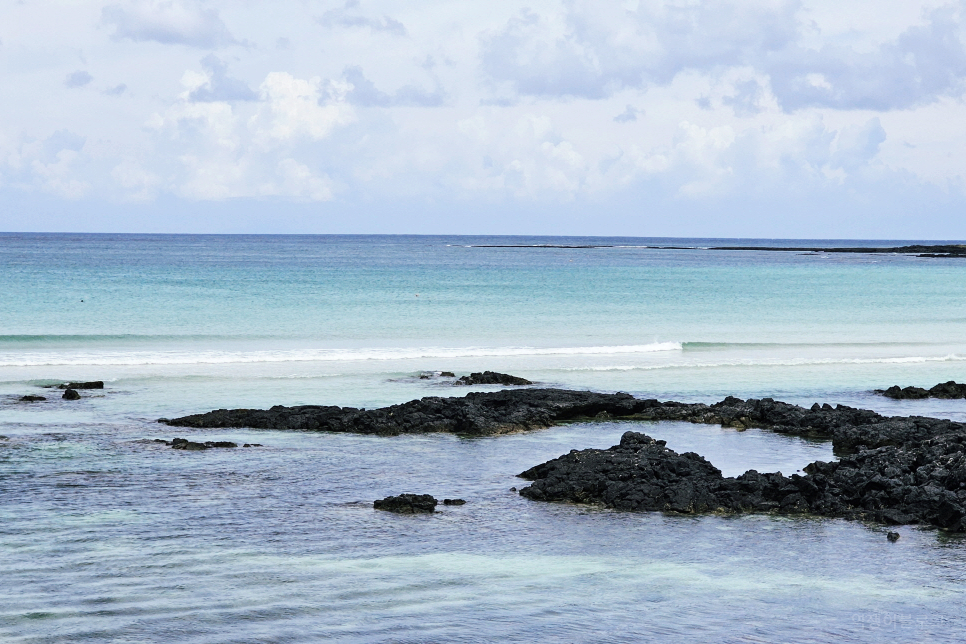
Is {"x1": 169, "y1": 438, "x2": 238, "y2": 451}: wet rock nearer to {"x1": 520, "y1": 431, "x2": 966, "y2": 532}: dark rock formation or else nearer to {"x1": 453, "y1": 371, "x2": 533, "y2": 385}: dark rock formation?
{"x1": 520, "y1": 431, "x2": 966, "y2": 532}: dark rock formation

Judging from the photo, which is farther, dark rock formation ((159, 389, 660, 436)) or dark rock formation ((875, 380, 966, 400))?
dark rock formation ((875, 380, 966, 400))

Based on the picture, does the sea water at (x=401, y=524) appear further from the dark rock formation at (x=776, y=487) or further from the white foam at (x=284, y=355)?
the dark rock formation at (x=776, y=487)

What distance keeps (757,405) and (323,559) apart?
12.9 meters

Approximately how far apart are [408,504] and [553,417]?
8158mm

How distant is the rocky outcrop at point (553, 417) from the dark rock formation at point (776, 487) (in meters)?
3.66

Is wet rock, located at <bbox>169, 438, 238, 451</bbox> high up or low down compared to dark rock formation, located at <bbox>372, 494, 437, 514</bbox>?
up

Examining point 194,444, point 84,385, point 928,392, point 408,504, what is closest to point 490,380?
point 84,385

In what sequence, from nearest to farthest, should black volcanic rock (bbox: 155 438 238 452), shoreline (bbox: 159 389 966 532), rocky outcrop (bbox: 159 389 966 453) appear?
shoreline (bbox: 159 389 966 532) < black volcanic rock (bbox: 155 438 238 452) < rocky outcrop (bbox: 159 389 966 453)

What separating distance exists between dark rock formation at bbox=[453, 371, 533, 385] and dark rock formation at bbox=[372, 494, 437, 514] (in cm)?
1348

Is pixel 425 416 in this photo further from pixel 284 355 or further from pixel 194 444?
pixel 284 355

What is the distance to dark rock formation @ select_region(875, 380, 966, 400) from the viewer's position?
85.9 feet

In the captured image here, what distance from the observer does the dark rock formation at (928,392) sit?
1031 inches

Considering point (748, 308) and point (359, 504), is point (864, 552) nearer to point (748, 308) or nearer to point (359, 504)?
point (359, 504)

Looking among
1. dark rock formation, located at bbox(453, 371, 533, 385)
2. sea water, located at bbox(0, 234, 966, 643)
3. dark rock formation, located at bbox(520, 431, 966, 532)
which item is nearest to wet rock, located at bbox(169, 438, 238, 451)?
sea water, located at bbox(0, 234, 966, 643)
